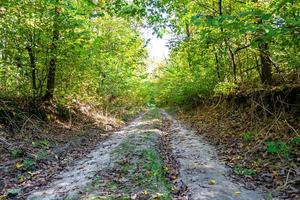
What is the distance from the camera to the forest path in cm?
533

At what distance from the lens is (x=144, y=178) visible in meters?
6.12

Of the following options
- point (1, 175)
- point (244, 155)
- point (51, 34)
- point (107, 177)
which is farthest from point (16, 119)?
point (244, 155)

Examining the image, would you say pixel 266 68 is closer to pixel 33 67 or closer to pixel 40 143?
pixel 40 143

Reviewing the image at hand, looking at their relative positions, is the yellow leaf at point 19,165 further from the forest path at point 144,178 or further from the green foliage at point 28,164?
the forest path at point 144,178

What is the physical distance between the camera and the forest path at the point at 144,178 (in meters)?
5.33

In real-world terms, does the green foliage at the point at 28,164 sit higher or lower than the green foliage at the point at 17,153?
lower

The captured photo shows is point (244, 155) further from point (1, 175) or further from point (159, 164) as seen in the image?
point (1, 175)

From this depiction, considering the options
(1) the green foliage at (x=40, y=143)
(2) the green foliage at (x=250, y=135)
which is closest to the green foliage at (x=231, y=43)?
(2) the green foliage at (x=250, y=135)

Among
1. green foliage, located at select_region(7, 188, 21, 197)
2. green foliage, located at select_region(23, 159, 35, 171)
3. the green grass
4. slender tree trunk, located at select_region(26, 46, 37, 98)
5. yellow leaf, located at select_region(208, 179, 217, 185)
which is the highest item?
slender tree trunk, located at select_region(26, 46, 37, 98)

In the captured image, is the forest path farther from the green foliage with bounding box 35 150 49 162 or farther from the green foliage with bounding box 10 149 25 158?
the green foliage with bounding box 10 149 25 158

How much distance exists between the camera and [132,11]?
7539mm

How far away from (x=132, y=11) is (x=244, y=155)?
4484 millimetres

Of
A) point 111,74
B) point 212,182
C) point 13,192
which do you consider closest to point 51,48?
point 111,74

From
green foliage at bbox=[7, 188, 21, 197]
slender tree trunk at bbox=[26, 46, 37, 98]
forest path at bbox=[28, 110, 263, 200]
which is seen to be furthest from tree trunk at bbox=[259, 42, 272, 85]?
green foliage at bbox=[7, 188, 21, 197]
